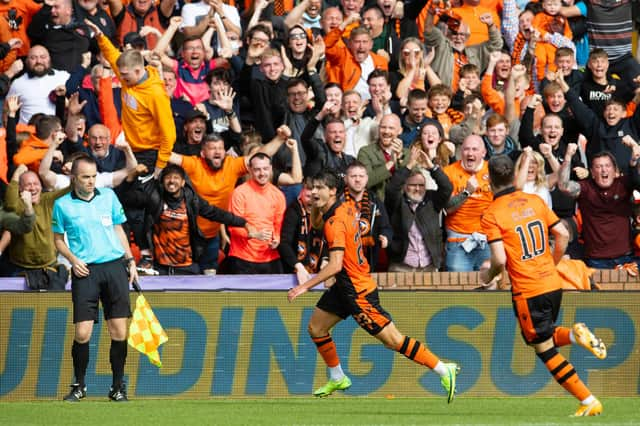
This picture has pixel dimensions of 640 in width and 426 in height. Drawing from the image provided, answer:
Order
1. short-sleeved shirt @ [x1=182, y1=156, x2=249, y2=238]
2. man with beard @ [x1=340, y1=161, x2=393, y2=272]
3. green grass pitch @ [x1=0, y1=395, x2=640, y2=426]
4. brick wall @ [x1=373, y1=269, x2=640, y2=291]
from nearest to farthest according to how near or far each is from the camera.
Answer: green grass pitch @ [x1=0, y1=395, x2=640, y2=426]
brick wall @ [x1=373, y1=269, x2=640, y2=291]
man with beard @ [x1=340, y1=161, x2=393, y2=272]
short-sleeved shirt @ [x1=182, y1=156, x2=249, y2=238]

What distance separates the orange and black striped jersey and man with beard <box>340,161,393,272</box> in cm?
236

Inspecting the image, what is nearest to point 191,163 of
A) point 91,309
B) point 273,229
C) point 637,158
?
point 273,229

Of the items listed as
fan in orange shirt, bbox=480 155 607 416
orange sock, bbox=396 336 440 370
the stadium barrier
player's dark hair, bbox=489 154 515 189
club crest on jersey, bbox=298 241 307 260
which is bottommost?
the stadium barrier

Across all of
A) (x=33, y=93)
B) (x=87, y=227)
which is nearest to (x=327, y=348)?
(x=87, y=227)

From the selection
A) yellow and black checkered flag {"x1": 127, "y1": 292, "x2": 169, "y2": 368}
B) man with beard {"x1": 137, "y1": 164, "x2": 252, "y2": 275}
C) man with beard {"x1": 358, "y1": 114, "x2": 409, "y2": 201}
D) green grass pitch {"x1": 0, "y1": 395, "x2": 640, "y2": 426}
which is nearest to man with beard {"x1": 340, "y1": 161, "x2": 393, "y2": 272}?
man with beard {"x1": 358, "y1": 114, "x2": 409, "y2": 201}

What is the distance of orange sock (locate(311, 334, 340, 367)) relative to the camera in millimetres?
12297

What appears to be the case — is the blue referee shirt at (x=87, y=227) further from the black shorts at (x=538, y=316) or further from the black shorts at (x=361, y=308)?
the black shorts at (x=538, y=316)

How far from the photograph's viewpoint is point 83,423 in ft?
33.4

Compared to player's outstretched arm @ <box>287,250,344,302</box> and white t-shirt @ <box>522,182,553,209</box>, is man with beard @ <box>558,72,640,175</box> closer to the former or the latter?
white t-shirt @ <box>522,182,553,209</box>

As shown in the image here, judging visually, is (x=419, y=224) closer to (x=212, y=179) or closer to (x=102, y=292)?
(x=212, y=179)

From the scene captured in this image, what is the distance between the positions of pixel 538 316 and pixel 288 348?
3715mm

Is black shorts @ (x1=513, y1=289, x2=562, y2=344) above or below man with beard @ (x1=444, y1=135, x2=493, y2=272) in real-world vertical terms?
above

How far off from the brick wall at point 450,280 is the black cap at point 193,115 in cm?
319

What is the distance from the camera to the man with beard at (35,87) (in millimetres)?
16234
